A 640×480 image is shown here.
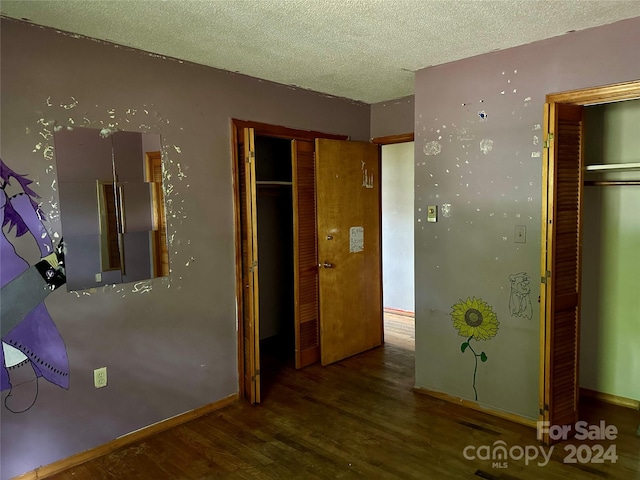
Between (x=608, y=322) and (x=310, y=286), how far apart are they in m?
2.21

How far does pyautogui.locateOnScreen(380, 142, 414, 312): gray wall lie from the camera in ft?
18.0

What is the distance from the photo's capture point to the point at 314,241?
385 centimetres

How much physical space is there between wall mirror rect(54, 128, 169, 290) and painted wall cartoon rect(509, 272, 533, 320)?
2.20 meters

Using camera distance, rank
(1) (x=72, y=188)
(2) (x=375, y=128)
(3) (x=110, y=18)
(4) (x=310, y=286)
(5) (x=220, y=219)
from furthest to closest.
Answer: (2) (x=375, y=128) → (4) (x=310, y=286) → (5) (x=220, y=219) → (1) (x=72, y=188) → (3) (x=110, y=18)

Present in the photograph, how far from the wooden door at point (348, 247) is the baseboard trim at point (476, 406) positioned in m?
0.89

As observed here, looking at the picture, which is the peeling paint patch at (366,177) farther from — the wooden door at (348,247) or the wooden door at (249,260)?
the wooden door at (249,260)

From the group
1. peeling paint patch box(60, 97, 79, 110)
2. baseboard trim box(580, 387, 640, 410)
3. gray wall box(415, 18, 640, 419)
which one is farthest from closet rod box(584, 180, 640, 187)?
peeling paint patch box(60, 97, 79, 110)

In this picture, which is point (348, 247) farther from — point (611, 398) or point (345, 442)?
point (611, 398)

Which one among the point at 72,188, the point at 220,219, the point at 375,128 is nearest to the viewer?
the point at 72,188

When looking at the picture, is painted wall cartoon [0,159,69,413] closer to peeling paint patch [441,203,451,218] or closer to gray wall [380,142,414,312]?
peeling paint patch [441,203,451,218]

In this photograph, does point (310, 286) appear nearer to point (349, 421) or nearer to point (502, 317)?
point (349, 421)

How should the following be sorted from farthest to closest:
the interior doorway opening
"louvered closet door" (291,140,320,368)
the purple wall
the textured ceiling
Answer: the interior doorway opening
the purple wall
"louvered closet door" (291,140,320,368)
the textured ceiling

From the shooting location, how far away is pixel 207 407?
310 centimetres

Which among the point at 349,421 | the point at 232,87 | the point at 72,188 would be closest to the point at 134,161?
the point at 72,188
